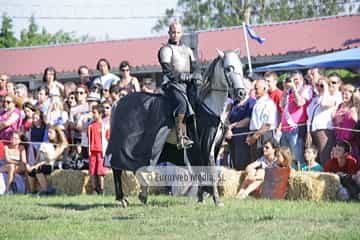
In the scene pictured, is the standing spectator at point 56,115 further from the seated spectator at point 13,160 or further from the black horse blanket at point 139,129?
the black horse blanket at point 139,129

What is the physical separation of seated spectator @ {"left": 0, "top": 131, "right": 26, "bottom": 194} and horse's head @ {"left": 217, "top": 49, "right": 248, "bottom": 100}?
21.2ft

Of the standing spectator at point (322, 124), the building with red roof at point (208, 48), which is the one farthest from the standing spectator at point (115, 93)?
the building with red roof at point (208, 48)

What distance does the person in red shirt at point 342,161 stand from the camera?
45.7ft

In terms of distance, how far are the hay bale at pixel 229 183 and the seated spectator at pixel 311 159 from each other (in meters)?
1.17

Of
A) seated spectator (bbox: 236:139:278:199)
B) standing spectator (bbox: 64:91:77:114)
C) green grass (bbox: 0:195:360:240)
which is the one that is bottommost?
green grass (bbox: 0:195:360:240)

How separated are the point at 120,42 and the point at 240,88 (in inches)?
1164

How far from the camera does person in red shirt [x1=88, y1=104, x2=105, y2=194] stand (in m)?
16.6

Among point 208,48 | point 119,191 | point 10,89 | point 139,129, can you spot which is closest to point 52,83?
point 10,89

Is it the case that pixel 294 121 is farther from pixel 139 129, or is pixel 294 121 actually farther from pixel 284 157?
pixel 139 129

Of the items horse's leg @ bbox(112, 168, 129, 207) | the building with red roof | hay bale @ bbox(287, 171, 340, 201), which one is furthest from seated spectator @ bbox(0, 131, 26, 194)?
the building with red roof

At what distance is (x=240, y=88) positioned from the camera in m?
12.4

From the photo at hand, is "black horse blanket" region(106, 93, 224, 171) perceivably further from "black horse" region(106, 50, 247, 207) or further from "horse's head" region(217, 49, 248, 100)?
"horse's head" region(217, 49, 248, 100)

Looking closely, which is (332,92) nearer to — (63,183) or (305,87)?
(305,87)

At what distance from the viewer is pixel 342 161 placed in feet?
46.3
